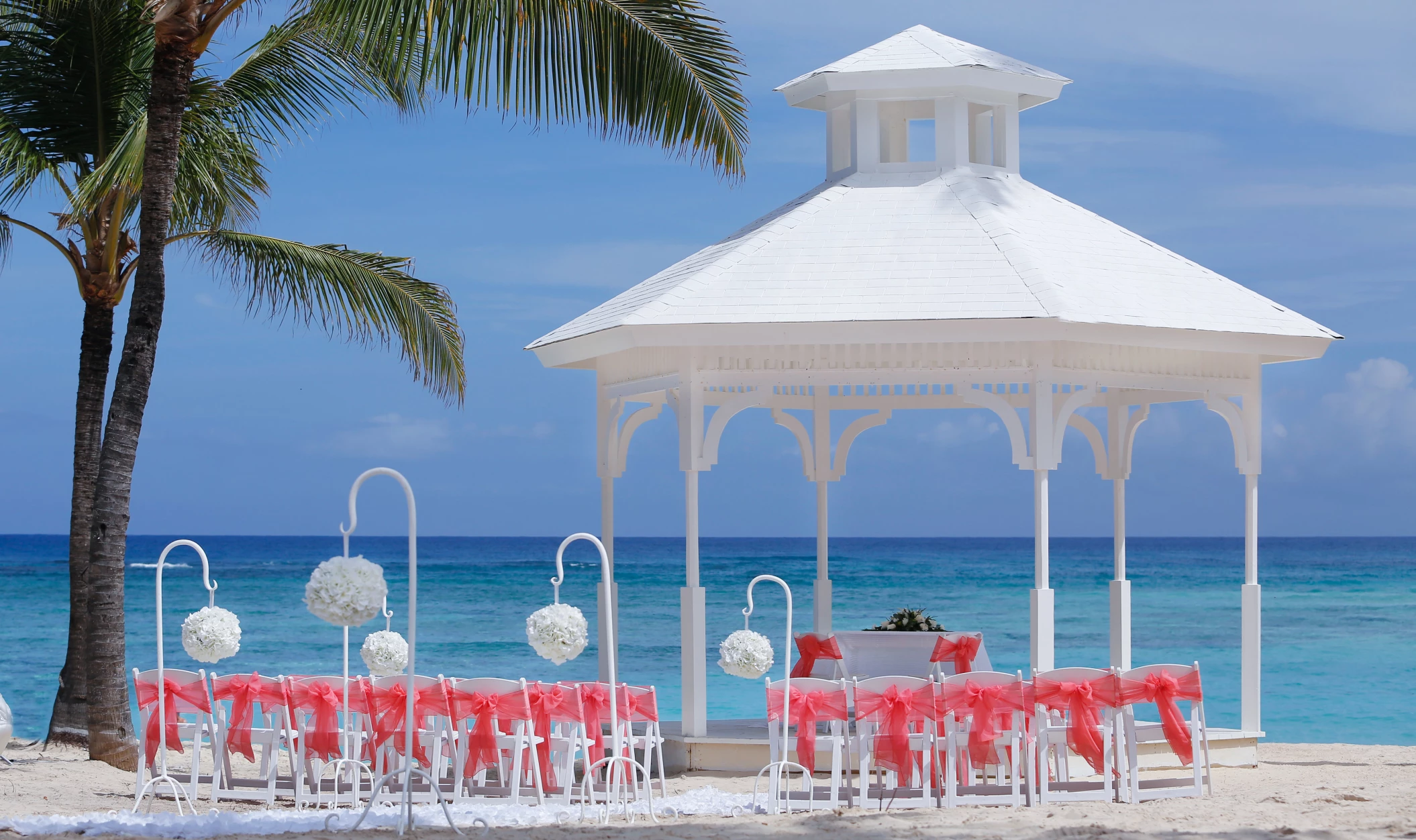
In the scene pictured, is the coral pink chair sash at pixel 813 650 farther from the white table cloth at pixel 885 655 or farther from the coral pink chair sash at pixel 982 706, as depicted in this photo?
the coral pink chair sash at pixel 982 706

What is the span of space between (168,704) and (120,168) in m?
4.01

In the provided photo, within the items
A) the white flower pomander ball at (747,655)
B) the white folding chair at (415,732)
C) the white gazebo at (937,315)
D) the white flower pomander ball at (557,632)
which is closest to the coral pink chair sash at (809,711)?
the white flower pomander ball at (747,655)

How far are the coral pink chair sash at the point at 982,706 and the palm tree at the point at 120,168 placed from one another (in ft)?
19.2

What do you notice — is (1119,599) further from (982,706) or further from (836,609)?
(836,609)

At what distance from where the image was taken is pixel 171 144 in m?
10.3

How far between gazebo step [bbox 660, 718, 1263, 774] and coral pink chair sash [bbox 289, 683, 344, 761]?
2421 mm

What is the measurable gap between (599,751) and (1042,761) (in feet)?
8.42

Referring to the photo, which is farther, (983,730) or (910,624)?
(910,624)

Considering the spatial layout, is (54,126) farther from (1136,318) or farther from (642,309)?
(1136,318)

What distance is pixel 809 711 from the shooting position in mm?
8852

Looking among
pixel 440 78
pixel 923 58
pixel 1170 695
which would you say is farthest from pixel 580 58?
pixel 1170 695

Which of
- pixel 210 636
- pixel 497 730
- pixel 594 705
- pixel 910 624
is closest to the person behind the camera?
pixel 594 705

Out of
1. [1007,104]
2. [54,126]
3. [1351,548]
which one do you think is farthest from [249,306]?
[1351,548]

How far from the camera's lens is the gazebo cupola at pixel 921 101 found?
1204cm
